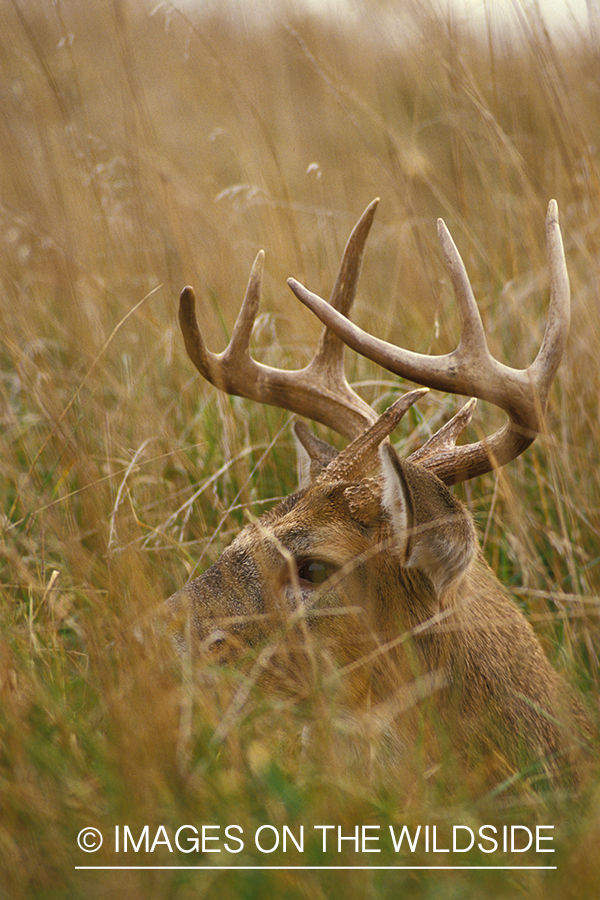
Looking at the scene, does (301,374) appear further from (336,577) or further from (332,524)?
(336,577)

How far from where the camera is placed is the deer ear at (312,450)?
10.6 feet

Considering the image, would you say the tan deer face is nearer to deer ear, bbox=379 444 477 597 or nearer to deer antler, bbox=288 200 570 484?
deer ear, bbox=379 444 477 597

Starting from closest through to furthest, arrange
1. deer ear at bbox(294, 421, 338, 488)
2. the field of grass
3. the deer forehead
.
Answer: the field of grass → the deer forehead → deer ear at bbox(294, 421, 338, 488)

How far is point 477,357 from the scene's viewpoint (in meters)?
2.61

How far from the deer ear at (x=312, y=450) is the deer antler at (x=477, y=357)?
705 mm

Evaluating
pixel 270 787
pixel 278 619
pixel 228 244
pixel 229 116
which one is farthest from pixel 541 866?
pixel 229 116

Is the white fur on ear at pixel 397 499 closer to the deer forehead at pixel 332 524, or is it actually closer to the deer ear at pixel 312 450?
the deer forehead at pixel 332 524

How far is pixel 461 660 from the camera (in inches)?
102

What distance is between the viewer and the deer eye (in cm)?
261

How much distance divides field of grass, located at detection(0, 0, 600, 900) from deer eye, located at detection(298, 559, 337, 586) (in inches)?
16.5

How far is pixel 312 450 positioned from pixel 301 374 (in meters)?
0.29
